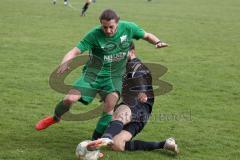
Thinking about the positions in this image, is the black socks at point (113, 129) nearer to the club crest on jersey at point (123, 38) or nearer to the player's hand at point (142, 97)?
the player's hand at point (142, 97)

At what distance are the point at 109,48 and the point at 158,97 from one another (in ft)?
10.6

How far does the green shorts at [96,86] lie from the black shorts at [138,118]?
0.42m

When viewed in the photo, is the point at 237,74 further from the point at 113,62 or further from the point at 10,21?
the point at 10,21

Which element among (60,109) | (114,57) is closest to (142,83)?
(114,57)

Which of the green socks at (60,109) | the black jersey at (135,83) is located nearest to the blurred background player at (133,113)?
the black jersey at (135,83)

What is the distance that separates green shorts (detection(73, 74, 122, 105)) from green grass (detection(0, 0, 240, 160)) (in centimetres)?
65

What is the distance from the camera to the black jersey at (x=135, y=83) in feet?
22.2

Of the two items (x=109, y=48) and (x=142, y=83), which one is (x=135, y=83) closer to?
(x=142, y=83)

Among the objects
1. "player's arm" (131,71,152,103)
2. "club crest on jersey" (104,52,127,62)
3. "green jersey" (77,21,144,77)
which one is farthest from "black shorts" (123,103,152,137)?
"club crest on jersey" (104,52,127,62)

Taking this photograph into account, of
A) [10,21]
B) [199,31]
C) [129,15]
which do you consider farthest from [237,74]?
[129,15]

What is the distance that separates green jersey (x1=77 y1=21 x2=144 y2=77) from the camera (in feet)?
20.6

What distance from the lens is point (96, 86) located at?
6469 millimetres

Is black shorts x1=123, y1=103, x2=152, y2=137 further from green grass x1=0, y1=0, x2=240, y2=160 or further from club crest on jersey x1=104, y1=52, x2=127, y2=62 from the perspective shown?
club crest on jersey x1=104, y1=52, x2=127, y2=62

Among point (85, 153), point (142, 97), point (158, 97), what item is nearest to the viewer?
point (85, 153)
